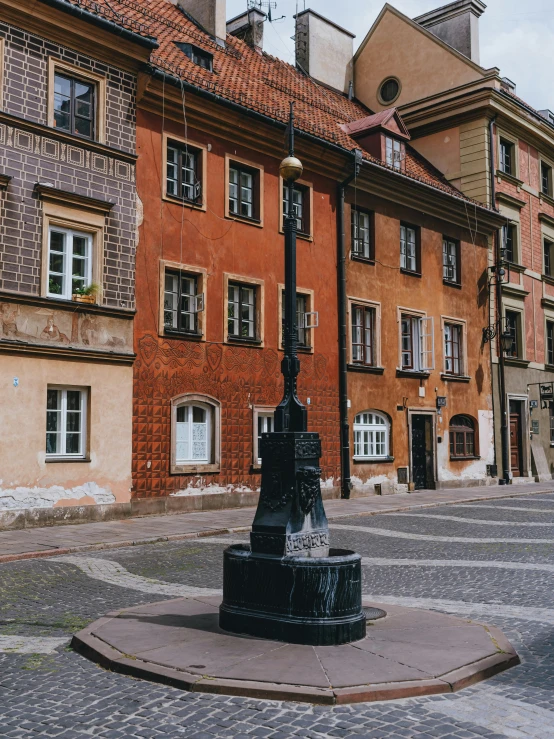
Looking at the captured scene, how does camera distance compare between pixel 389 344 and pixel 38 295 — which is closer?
pixel 38 295

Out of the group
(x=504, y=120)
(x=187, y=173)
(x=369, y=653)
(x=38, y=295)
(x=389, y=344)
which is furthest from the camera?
(x=504, y=120)

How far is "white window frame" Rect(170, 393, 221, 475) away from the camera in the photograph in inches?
729

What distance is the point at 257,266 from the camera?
21.0m

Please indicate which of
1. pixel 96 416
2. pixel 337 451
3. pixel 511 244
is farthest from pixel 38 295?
pixel 511 244

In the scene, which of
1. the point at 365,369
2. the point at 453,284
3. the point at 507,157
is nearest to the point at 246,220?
the point at 365,369

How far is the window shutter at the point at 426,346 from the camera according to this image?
1033 inches

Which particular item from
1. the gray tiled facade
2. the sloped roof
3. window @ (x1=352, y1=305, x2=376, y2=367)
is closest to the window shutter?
window @ (x1=352, y1=305, x2=376, y2=367)

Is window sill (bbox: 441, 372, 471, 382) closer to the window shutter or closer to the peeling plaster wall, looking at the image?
the window shutter

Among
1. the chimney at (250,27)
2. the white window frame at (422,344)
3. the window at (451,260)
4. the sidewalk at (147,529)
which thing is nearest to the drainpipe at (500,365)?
the window at (451,260)

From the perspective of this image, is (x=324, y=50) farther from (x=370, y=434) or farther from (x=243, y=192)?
(x=370, y=434)

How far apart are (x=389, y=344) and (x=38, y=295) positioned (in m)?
12.3

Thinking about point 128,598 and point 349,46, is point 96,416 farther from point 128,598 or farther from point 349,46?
point 349,46

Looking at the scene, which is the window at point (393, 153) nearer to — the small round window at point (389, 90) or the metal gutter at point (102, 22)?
the small round window at point (389, 90)

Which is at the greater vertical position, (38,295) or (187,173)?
(187,173)
